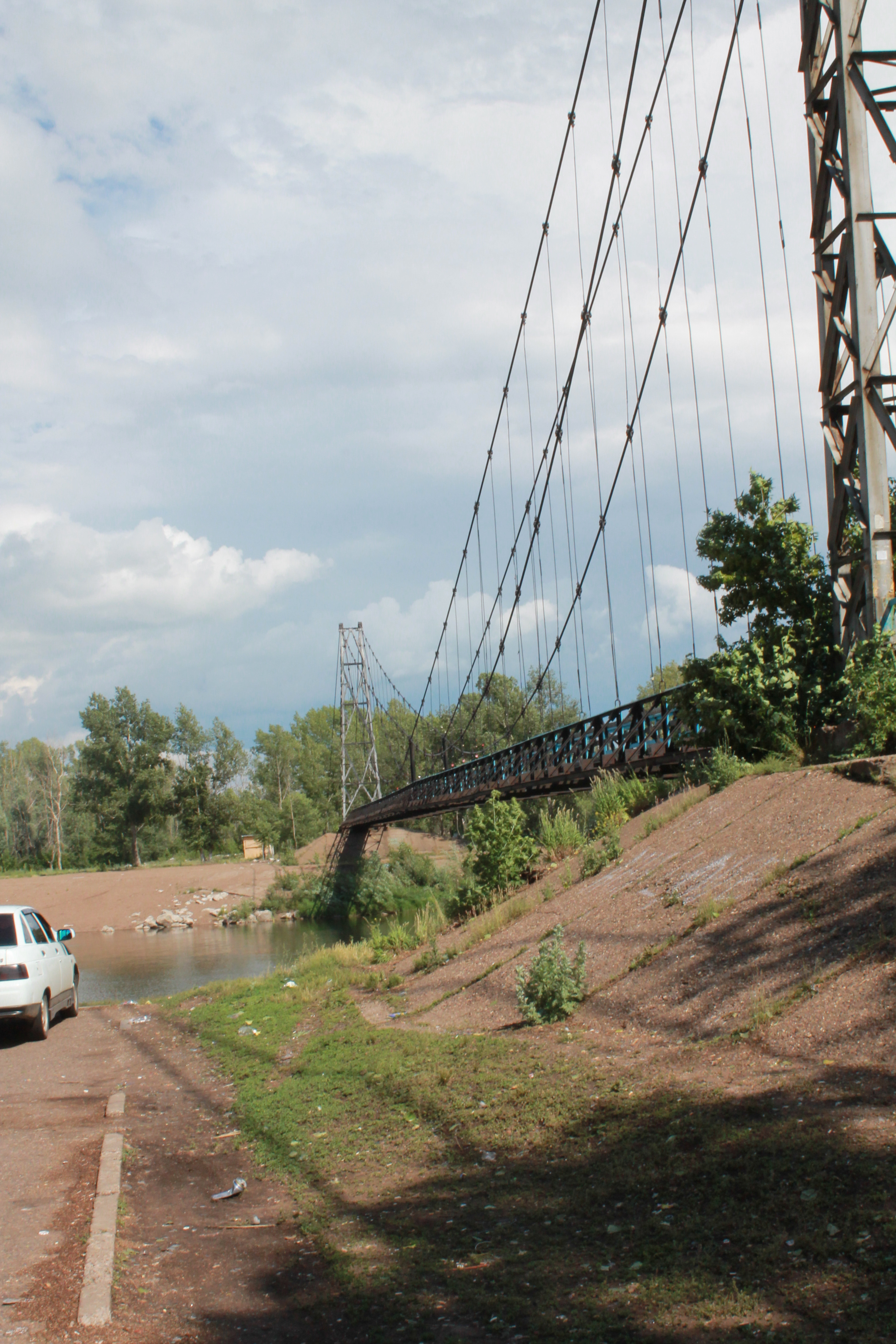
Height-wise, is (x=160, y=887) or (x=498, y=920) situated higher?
(x=498, y=920)

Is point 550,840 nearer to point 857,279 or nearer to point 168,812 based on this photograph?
point 857,279

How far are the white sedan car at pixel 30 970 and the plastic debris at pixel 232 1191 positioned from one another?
19.3 feet

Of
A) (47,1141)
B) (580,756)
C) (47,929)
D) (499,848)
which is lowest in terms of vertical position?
(47,1141)

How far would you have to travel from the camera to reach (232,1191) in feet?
18.1

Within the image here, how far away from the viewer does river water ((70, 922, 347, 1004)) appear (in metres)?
22.3

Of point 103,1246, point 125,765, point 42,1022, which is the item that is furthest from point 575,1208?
point 125,765

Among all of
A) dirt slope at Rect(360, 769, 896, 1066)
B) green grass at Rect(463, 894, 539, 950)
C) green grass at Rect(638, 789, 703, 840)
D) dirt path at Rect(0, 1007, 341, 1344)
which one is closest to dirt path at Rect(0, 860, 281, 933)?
green grass at Rect(463, 894, 539, 950)

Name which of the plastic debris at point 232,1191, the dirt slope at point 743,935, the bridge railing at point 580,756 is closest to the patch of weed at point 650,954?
the dirt slope at point 743,935

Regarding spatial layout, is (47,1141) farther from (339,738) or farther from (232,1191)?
(339,738)

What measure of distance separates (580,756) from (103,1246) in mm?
15244

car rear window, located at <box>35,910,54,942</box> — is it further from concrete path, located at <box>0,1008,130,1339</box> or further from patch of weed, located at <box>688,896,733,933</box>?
patch of weed, located at <box>688,896,733,933</box>

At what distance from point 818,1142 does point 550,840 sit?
12.9 meters

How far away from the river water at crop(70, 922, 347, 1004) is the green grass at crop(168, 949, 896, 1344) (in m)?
11.4

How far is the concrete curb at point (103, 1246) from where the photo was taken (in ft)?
12.6
